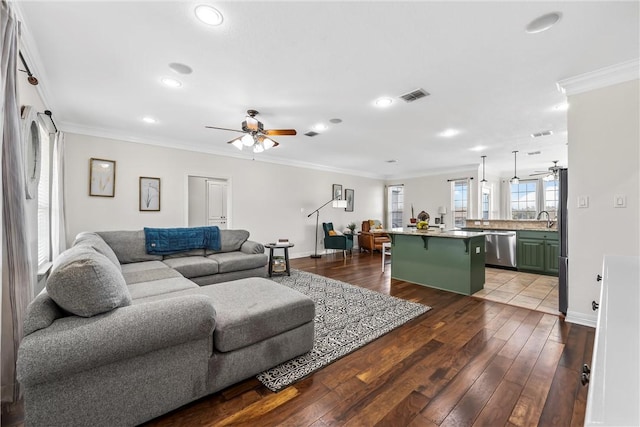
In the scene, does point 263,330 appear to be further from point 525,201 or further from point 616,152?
point 525,201

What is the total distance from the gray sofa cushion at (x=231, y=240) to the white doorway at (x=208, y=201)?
113cm

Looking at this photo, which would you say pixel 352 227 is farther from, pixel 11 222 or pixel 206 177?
pixel 11 222

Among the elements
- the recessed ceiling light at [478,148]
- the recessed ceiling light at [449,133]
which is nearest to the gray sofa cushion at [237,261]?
the recessed ceiling light at [449,133]

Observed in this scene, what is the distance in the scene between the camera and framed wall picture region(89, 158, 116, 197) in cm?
426

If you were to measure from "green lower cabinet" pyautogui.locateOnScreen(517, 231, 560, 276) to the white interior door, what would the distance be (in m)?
6.03

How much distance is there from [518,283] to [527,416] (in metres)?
3.48

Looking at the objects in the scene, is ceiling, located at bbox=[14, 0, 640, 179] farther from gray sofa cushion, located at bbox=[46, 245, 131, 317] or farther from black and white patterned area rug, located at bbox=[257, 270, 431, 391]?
black and white patterned area rug, located at bbox=[257, 270, 431, 391]

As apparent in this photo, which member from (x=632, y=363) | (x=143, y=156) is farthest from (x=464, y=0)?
(x=143, y=156)

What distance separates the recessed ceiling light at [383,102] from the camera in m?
3.20

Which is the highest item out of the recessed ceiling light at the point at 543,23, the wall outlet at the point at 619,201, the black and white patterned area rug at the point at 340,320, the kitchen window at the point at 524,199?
the recessed ceiling light at the point at 543,23

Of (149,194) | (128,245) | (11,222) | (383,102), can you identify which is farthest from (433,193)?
(11,222)

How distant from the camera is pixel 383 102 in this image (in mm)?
3287

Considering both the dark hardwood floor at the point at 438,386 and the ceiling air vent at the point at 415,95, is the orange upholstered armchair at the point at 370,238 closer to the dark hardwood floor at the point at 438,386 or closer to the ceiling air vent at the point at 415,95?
the ceiling air vent at the point at 415,95

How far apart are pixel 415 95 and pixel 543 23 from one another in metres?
1.28
